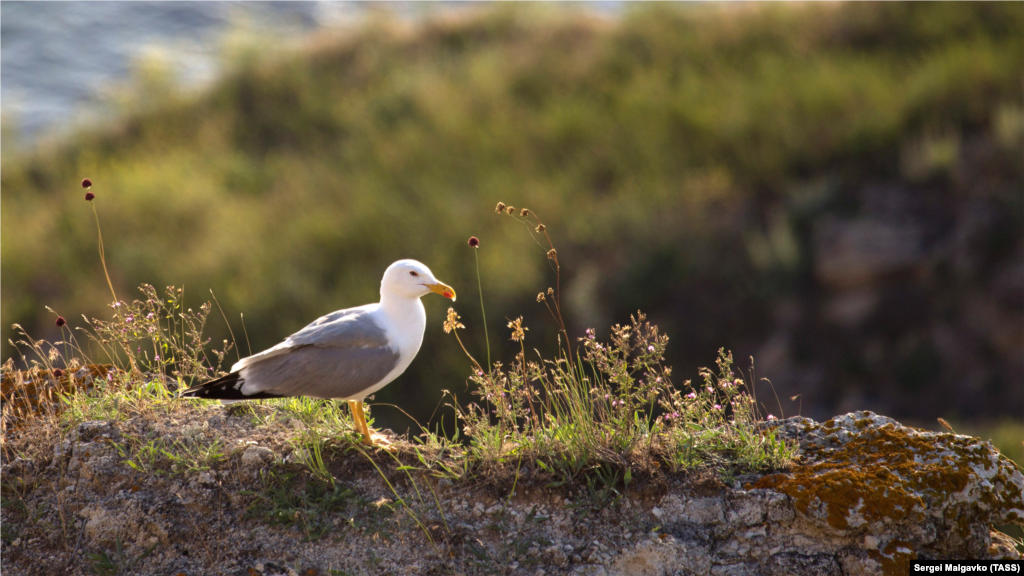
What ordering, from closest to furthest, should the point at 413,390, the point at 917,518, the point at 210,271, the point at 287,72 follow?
the point at 917,518, the point at 413,390, the point at 210,271, the point at 287,72

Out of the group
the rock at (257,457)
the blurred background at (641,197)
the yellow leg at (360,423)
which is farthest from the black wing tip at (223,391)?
the blurred background at (641,197)

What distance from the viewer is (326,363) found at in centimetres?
321

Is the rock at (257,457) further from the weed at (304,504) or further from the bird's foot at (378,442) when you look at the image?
the bird's foot at (378,442)

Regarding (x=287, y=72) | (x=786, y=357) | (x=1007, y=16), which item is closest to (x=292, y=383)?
(x=786, y=357)

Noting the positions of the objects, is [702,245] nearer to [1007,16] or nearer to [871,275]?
[871,275]

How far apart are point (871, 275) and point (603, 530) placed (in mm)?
7706

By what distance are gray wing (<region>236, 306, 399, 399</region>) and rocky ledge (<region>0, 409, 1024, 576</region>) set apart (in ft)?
1.04

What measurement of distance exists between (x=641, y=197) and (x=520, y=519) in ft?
29.1

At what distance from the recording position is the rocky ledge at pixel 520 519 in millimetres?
2881

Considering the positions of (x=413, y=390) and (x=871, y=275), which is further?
(x=413, y=390)

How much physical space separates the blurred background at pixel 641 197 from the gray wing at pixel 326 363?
439 cm

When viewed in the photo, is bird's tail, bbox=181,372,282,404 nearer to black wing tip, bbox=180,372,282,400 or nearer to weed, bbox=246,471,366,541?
black wing tip, bbox=180,372,282,400

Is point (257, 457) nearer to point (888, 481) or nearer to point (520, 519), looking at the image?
point (520, 519)

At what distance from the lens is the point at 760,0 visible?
1536cm
